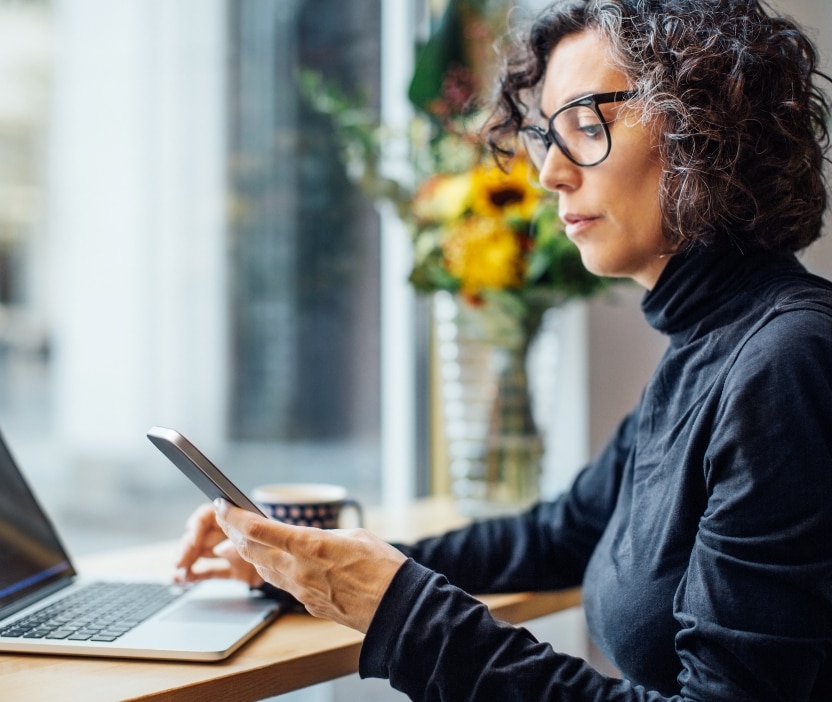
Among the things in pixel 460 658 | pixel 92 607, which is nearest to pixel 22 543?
pixel 92 607

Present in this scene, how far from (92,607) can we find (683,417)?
61 cm

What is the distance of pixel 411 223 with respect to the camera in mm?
1430

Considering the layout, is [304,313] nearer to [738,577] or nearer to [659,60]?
[659,60]

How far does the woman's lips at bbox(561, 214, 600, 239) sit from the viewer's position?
87cm

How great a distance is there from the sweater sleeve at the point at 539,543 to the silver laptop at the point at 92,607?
22 centimetres

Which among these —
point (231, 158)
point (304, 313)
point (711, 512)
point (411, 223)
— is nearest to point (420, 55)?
point (411, 223)

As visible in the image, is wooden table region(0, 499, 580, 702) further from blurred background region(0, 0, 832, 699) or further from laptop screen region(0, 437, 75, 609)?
blurred background region(0, 0, 832, 699)

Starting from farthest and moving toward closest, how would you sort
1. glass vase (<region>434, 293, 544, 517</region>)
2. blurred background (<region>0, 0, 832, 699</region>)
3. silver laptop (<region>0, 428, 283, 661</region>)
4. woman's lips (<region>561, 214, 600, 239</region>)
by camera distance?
blurred background (<region>0, 0, 832, 699</region>)
glass vase (<region>434, 293, 544, 517</region>)
woman's lips (<region>561, 214, 600, 239</region>)
silver laptop (<region>0, 428, 283, 661</region>)

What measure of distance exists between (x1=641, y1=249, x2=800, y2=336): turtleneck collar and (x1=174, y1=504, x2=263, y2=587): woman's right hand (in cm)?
52

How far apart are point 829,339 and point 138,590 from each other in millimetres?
732

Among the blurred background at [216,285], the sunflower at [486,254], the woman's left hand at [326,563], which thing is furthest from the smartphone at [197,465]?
the blurred background at [216,285]

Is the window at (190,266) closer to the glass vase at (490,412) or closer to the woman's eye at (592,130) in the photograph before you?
the glass vase at (490,412)

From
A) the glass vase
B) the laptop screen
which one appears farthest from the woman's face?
the laptop screen

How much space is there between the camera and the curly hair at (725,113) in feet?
2.59
